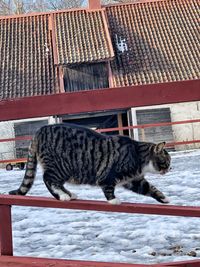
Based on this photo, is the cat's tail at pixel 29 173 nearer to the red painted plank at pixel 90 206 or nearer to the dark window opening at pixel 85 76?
the red painted plank at pixel 90 206

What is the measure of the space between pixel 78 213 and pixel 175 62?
47.8 ft

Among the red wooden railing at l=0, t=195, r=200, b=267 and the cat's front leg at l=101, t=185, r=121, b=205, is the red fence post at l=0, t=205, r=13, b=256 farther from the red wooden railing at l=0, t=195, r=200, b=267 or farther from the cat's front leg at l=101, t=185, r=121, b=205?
the cat's front leg at l=101, t=185, r=121, b=205

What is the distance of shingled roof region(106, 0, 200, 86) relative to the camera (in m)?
19.4

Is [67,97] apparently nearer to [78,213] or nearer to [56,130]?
[56,130]

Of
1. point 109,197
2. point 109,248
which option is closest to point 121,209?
point 109,197

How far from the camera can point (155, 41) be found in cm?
2092

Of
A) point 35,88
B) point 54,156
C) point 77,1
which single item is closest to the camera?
point 54,156

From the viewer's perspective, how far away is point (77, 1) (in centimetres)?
3372

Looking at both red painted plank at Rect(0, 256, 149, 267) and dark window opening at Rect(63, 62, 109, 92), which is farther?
dark window opening at Rect(63, 62, 109, 92)

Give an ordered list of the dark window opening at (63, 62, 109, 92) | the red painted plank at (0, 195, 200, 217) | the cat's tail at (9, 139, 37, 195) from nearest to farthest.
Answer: the red painted plank at (0, 195, 200, 217)
the cat's tail at (9, 139, 37, 195)
the dark window opening at (63, 62, 109, 92)

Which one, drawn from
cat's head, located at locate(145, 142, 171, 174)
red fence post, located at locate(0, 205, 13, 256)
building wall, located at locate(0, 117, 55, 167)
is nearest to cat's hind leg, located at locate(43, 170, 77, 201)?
red fence post, located at locate(0, 205, 13, 256)

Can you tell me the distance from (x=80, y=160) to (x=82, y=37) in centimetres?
1793

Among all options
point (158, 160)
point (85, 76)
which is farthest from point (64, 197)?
point (85, 76)

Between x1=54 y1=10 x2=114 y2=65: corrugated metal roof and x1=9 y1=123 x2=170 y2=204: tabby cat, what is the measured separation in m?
16.2
